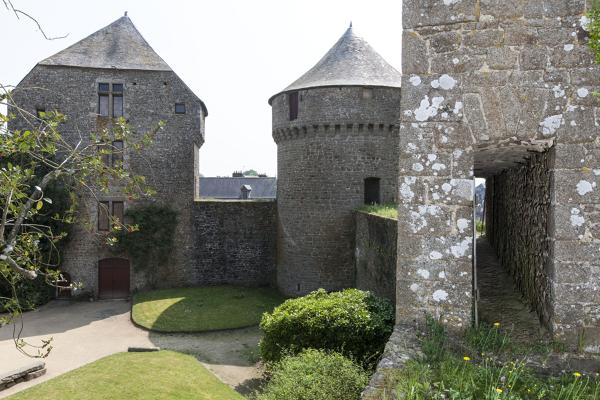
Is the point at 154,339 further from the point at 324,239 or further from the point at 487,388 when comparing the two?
the point at 487,388

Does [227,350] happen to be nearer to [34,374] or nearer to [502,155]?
[34,374]

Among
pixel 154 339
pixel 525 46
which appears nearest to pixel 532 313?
pixel 525 46

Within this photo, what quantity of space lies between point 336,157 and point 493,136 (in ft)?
43.9

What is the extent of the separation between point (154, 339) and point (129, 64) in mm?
11870

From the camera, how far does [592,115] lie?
146 inches

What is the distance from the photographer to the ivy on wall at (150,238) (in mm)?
19531

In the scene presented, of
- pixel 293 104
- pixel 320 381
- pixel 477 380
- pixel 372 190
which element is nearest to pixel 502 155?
pixel 477 380

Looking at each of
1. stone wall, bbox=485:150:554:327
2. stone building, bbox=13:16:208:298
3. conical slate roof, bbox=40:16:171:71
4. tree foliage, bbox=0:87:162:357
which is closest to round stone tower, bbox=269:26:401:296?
stone building, bbox=13:16:208:298

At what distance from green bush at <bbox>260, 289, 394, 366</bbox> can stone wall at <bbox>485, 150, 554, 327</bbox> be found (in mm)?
2534

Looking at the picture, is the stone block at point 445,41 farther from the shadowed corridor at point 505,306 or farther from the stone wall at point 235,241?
the stone wall at point 235,241

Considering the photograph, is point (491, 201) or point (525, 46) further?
point (491, 201)

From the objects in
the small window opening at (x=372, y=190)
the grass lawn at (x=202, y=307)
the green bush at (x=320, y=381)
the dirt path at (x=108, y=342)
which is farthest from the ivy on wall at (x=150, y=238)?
the green bush at (x=320, y=381)

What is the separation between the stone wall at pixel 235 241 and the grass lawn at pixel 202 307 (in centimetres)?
71

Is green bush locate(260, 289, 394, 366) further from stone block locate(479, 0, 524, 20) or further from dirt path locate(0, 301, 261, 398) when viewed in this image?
stone block locate(479, 0, 524, 20)
